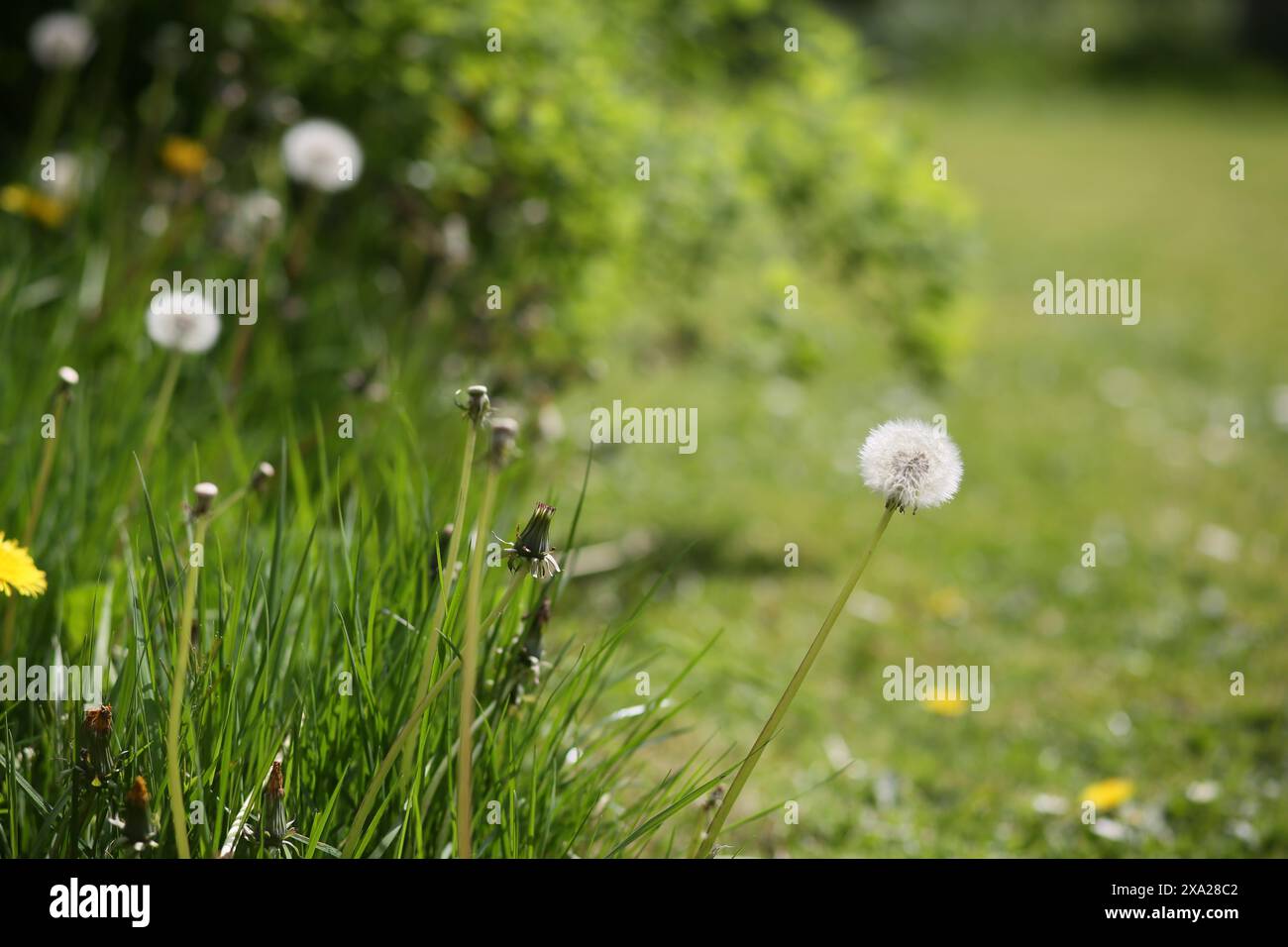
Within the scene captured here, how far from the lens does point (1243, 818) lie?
9.10 ft

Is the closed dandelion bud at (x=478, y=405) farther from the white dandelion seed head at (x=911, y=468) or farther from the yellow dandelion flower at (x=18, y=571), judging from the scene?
the yellow dandelion flower at (x=18, y=571)

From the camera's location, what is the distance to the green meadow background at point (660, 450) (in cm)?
213

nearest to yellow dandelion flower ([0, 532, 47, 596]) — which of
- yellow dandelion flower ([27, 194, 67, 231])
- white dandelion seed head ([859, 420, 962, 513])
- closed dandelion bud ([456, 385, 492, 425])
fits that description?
closed dandelion bud ([456, 385, 492, 425])

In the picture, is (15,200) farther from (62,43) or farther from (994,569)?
(994,569)

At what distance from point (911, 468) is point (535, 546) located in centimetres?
43

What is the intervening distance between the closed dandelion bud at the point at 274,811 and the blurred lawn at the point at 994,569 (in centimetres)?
137

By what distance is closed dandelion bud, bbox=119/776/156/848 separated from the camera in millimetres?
1354

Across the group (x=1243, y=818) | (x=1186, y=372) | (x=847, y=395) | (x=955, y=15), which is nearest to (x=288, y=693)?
(x=1243, y=818)

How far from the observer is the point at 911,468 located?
137 cm

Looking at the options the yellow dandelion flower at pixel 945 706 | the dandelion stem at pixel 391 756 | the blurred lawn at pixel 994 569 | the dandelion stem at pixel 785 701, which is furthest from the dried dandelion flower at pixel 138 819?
the yellow dandelion flower at pixel 945 706

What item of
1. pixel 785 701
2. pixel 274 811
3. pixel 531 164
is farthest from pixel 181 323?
pixel 531 164

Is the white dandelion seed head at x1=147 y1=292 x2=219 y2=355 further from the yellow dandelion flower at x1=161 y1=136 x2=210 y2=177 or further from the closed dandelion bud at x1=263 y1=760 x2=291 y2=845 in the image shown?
the yellow dandelion flower at x1=161 y1=136 x2=210 y2=177

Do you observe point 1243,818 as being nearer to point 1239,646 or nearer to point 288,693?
point 1239,646

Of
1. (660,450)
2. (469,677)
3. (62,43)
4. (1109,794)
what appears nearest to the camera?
(469,677)
